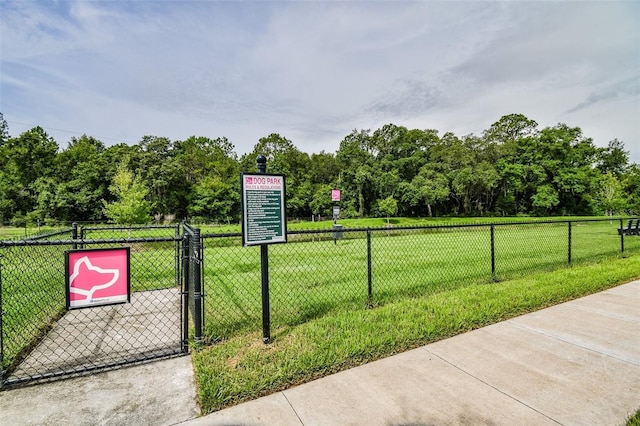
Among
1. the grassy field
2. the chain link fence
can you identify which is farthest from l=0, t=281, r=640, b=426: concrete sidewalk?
the chain link fence

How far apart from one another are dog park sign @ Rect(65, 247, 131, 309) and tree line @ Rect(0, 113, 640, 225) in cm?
3796

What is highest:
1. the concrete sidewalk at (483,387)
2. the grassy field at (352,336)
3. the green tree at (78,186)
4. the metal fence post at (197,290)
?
the green tree at (78,186)

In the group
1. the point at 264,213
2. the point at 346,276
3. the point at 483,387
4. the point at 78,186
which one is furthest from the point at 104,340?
the point at 78,186

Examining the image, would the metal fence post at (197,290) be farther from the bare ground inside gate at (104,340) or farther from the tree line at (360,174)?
the tree line at (360,174)

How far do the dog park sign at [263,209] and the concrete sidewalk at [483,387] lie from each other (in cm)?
143

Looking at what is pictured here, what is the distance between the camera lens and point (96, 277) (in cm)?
285

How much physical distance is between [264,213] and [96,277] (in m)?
1.59

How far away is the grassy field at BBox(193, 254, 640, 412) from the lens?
2.65 meters

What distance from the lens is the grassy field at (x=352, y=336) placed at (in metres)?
2.65

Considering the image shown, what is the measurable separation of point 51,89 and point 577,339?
25.3 meters

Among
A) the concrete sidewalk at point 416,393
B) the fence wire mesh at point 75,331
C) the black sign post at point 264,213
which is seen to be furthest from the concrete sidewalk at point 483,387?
the fence wire mesh at point 75,331

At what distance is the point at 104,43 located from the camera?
35.4ft

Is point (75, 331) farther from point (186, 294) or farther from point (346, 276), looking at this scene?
point (346, 276)

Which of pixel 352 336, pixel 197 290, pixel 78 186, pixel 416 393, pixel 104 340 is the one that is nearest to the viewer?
pixel 416 393
